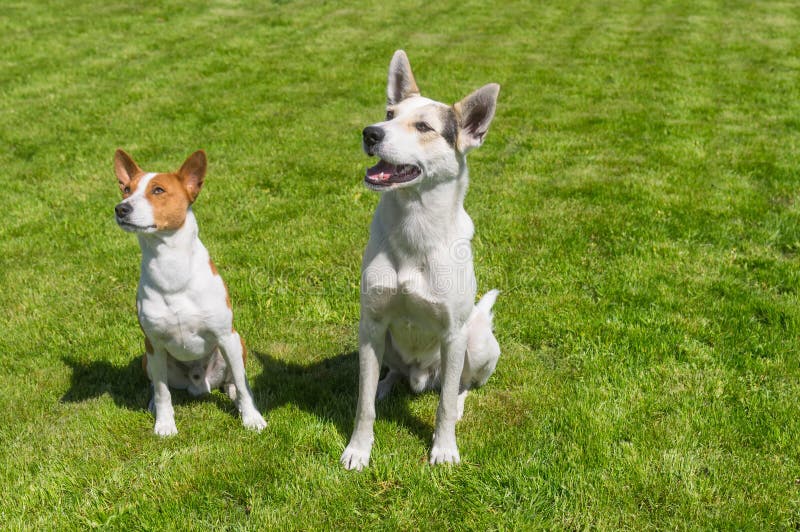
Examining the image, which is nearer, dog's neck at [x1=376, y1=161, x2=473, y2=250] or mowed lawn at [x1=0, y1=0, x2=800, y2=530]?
dog's neck at [x1=376, y1=161, x2=473, y2=250]

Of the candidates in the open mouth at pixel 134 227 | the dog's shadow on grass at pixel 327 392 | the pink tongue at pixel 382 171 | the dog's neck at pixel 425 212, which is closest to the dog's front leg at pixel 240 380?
the dog's shadow on grass at pixel 327 392

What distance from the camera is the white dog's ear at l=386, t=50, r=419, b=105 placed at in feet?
13.0

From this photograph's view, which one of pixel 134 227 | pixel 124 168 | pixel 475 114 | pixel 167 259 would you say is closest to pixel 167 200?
pixel 134 227

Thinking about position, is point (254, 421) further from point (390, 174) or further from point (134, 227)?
point (390, 174)

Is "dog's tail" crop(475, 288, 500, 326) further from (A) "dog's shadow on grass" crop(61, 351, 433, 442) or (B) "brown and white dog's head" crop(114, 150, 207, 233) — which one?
(B) "brown and white dog's head" crop(114, 150, 207, 233)

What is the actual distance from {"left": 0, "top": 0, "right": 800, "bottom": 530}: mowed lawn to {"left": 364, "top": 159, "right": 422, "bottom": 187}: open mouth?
184cm

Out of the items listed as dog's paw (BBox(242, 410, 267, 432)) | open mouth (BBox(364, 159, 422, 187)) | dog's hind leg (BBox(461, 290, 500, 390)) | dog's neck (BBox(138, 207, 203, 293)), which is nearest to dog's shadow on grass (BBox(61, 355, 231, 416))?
dog's paw (BBox(242, 410, 267, 432))

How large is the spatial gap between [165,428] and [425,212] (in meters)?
2.40

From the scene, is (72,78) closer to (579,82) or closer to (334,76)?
(334,76)

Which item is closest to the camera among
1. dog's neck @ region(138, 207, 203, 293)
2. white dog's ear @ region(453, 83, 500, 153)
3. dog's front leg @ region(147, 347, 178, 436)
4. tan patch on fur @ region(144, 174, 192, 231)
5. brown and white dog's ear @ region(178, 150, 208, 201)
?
white dog's ear @ region(453, 83, 500, 153)

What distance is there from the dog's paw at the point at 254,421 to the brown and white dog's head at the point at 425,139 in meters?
2.00

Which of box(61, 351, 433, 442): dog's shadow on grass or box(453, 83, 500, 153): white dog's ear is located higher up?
box(453, 83, 500, 153): white dog's ear

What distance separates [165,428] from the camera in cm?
436

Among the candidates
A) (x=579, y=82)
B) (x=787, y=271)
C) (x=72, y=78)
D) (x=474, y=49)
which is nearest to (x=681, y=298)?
(x=787, y=271)
